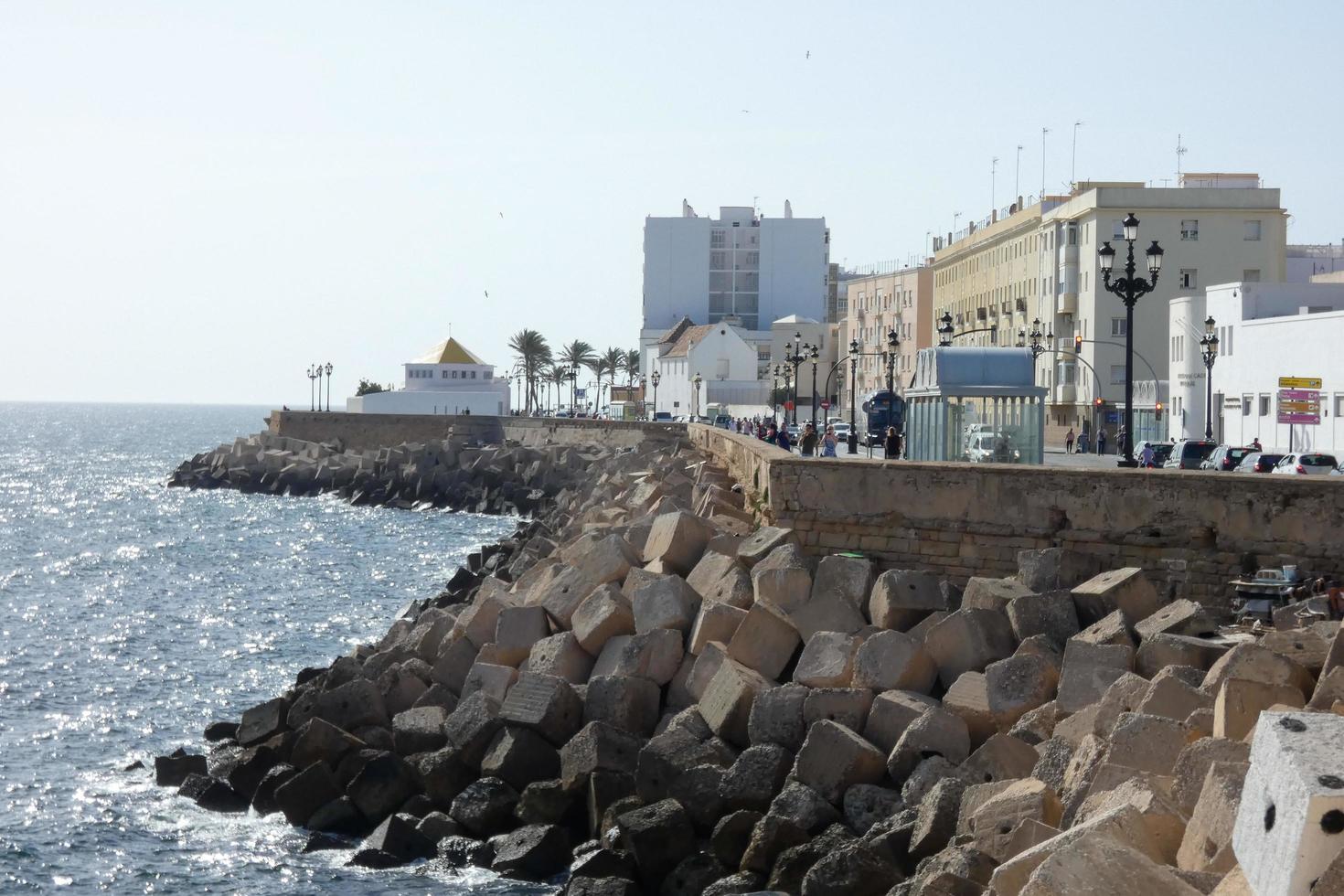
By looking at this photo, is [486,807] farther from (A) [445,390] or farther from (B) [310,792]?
(A) [445,390]

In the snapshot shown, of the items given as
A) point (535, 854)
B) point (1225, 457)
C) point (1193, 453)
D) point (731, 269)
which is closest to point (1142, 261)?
point (1193, 453)

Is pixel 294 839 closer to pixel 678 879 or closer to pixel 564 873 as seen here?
pixel 564 873

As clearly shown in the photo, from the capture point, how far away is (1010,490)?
15.7 m

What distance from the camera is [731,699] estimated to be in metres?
13.5

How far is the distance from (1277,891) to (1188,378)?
150ft

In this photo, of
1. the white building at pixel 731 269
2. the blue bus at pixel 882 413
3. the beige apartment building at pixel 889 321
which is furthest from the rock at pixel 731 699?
the white building at pixel 731 269

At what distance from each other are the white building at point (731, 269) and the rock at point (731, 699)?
9849 cm

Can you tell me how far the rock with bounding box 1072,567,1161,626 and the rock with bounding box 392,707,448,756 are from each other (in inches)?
217

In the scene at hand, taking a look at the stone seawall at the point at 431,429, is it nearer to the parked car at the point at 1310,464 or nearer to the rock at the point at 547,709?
the parked car at the point at 1310,464

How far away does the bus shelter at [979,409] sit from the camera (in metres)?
23.1

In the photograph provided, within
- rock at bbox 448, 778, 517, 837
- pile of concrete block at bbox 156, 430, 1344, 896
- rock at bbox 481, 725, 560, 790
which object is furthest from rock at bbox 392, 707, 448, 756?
rock at bbox 448, 778, 517, 837

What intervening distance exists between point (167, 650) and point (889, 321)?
229 feet

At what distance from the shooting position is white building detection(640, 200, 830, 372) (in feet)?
372

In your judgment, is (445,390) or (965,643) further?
(445,390)
